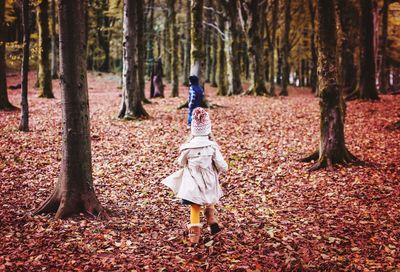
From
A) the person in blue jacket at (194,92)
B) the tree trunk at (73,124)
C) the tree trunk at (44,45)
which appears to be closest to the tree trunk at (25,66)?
the person in blue jacket at (194,92)

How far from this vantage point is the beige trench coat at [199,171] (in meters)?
5.81

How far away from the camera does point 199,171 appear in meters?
5.91

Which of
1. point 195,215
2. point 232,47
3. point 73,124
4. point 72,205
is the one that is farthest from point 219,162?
point 232,47

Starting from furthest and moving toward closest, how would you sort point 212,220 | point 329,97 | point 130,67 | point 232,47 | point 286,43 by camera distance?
point 286,43
point 232,47
point 130,67
point 329,97
point 212,220

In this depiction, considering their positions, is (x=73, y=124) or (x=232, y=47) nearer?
(x=73, y=124)

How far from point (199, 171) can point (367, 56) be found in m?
16.7

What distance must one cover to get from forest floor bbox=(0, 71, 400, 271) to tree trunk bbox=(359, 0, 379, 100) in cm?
592

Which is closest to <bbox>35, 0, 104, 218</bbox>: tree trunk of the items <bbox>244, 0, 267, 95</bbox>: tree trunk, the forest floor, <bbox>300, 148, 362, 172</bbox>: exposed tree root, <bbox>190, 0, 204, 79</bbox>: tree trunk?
the forest floor

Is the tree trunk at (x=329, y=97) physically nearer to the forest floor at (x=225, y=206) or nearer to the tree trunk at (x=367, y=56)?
the forest floor at (x=225, y=206)

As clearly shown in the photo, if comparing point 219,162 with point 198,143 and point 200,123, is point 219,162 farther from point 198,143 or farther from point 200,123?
point 200,123

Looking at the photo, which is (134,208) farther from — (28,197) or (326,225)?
(326,225)

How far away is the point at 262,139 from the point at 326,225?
20.4ft

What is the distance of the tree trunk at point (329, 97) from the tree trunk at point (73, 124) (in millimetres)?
5558

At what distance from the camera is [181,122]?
599 inches
